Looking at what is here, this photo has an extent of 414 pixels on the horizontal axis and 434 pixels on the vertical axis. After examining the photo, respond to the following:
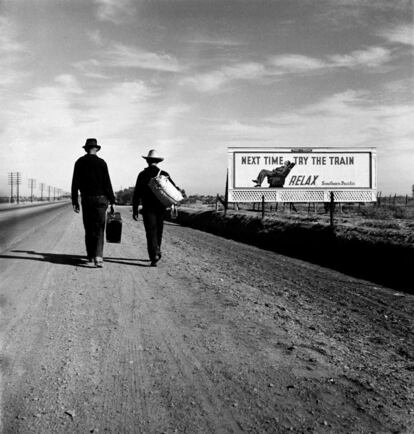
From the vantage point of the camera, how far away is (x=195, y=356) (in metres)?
3.52

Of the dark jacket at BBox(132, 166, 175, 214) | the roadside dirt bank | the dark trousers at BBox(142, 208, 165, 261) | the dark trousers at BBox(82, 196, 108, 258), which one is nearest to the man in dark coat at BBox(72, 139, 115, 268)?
the dark trousers at BBox(82, 196, 108, 258)

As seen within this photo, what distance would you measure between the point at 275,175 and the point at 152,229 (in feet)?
70.3

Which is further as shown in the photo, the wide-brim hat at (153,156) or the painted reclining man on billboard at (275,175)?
the painted reclining man on billboard at (275,175)

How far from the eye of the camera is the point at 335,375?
3283 mm

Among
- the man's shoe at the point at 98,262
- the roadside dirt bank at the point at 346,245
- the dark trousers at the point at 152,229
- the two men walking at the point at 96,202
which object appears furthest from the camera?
the roadside dirt bank at the point at 346,245

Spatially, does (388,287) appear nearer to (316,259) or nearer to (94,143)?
(316,259)

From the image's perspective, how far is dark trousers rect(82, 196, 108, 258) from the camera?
7207 mm

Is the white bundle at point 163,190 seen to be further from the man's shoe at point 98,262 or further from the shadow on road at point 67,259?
the man's shoe at point 98,262

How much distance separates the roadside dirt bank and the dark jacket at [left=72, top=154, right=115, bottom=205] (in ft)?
17.9

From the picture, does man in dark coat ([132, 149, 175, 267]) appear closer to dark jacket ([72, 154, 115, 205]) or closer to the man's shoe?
dark jacket ([72, 154, 115, 205])

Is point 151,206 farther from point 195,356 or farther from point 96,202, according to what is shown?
point 195,356

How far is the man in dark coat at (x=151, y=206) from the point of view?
7.66 m

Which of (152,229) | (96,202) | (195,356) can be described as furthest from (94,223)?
(195,356)

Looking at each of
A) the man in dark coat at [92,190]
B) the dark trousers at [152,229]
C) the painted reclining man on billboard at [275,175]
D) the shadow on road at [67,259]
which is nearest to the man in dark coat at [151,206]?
the dark trousers at [152,229]
